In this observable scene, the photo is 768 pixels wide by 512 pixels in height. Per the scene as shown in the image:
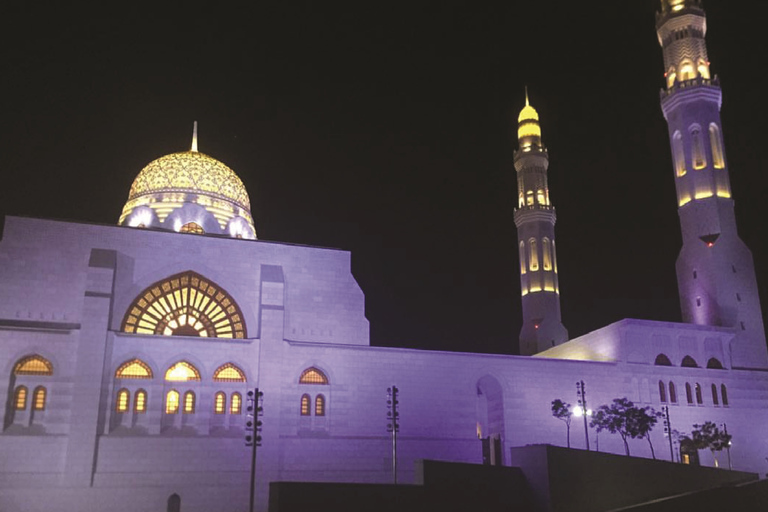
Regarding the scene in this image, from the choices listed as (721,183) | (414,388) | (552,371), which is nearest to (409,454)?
(414,388)

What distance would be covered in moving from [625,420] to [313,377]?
1704 centimetres

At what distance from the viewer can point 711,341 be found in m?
47.0

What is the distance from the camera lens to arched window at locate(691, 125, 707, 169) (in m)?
50.7

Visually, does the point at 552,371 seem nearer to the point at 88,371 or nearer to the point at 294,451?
the point at 294,451

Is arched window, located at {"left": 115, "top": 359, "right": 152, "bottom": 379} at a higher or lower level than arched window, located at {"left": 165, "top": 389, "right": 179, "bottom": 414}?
higher

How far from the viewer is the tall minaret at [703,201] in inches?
1906

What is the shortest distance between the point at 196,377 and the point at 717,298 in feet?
111

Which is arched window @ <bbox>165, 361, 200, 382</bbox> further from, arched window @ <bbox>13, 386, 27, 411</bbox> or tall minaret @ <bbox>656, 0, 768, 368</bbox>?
tall minaret @ <bbox>656, 0, 768, 368</bbox>

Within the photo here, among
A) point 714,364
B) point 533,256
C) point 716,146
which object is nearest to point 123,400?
point 533,256

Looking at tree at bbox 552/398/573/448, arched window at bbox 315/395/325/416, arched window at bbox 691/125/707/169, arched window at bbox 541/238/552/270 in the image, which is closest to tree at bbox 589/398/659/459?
tree at bbox 552/398/573/448

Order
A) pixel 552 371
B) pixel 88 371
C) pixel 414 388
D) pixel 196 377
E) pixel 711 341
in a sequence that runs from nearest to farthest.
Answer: pixel 88 371, pixel 196 377, pixel 414 388, pixel 552 371, pixel 711 341

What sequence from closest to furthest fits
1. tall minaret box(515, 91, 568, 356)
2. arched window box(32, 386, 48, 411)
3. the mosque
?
arched window box(32, 386, 48, 411)
the mosque
tall minaret box(515, 91, 568, 356)

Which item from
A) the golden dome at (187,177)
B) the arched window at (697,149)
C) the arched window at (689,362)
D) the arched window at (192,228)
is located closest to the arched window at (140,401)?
the arched window at (192,228)

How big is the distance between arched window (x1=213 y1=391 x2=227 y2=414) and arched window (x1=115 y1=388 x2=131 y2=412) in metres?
3.98
